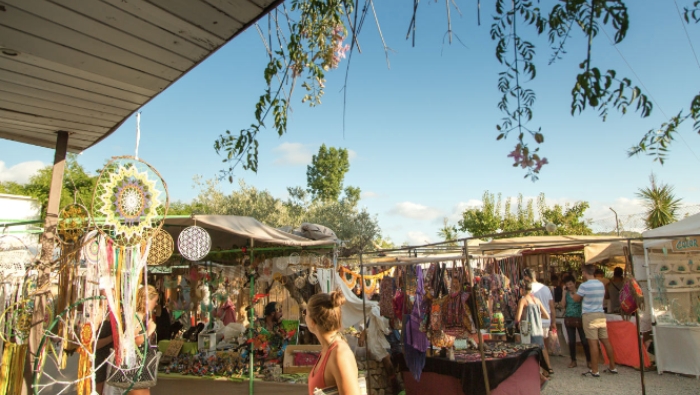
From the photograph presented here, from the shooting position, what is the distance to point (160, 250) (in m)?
4.37

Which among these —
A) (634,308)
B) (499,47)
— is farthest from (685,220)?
(499,47)

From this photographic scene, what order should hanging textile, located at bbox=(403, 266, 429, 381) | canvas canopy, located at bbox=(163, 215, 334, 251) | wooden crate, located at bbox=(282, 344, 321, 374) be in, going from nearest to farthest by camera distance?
hanging textile, located at bbox=(403, 266, 429, 381) → canvas canopy, located at bbox=(163, 215, 334, 251) → wooden crate, located at bbox=(282, 344, 321, 374)

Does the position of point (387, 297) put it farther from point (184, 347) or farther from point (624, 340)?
point (624, 340)

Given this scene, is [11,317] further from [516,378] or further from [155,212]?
[516,378]

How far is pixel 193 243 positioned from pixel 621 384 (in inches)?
239

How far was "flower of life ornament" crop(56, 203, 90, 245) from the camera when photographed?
3.66 meters

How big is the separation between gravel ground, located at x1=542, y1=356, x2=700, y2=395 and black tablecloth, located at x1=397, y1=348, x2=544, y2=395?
165cm

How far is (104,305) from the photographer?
10.8 feet

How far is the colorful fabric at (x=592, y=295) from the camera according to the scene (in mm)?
6406

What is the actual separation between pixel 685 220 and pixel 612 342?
225 centimetres

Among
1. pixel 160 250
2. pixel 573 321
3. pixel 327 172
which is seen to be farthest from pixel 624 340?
pixel 327 172

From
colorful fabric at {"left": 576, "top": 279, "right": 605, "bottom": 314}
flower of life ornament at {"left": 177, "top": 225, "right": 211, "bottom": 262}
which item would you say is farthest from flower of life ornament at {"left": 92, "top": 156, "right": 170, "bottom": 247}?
colorful fabric at {"left": 576, "top": 279, "right": 605, "bottom": 314}

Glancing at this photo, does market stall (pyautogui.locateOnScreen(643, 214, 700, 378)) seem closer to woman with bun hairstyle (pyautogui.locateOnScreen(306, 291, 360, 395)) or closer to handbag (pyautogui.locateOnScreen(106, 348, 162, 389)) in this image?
woman with bun hairstyle (pyautogui.locateOnScreen(306, 291, 360, 395))

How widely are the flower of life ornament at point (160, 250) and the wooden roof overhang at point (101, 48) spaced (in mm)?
1659
